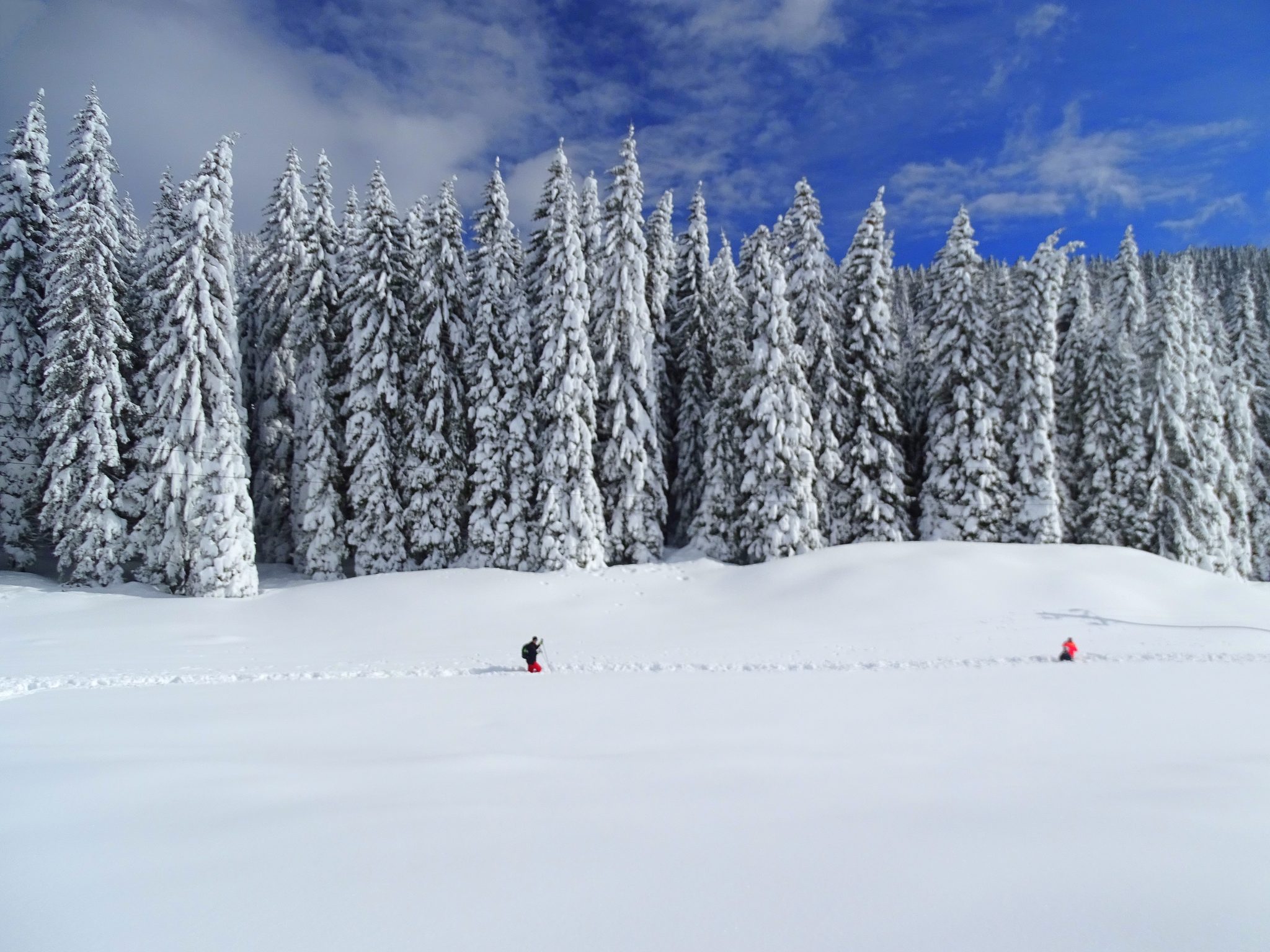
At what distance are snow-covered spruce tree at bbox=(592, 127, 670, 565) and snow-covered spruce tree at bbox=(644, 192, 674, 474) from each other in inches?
72.7

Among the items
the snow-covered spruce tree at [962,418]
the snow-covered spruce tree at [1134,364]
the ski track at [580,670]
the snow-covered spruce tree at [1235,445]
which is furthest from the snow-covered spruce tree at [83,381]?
the snow-covered spruce tree at [1235,445]

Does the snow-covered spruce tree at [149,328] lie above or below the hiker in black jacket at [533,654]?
above

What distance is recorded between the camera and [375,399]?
30469mm

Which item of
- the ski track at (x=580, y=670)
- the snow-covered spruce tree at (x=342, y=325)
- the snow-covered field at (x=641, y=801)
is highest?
the snow-covered spruce tree at (x=342, y=325)

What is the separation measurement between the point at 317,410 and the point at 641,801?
30.6 meters

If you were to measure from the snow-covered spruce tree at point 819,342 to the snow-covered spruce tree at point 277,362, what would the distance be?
1033 inches

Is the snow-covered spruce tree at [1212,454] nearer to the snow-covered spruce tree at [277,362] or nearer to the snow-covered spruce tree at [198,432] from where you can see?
the snow-covered spruce tree at [198,432]

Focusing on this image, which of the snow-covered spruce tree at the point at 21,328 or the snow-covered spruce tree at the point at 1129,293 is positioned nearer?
the snow-covered spruce tree at the point at 21,328

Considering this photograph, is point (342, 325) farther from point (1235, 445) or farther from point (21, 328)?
point (1235, 445)

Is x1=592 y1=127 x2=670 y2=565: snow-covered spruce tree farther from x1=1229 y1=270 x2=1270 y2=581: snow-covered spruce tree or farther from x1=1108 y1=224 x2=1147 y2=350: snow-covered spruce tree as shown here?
x1=1229 y1=270 x2=1270 y2=581: snow-covered spruce tree

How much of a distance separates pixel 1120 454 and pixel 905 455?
10883 millimetres

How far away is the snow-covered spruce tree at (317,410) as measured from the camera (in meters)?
31.0

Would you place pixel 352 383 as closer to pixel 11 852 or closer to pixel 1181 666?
pixel 11 852

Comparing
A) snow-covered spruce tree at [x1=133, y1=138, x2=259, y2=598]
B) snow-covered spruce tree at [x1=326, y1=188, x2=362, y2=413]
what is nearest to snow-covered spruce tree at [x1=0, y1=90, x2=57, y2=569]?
snow-covered spruce tree at [x1=133, y1=138, x2=259, y2=598]
